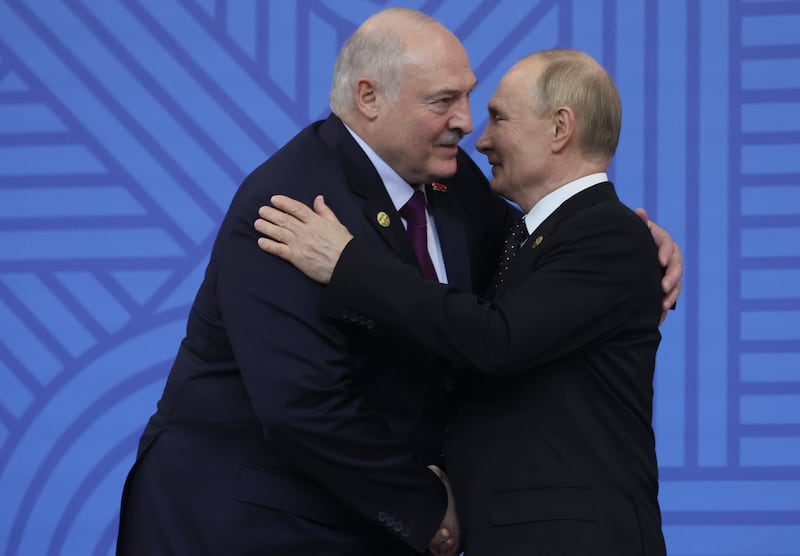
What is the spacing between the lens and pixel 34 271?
3449 mm

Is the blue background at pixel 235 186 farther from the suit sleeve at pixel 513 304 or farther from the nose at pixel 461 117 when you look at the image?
the suit sleeve at pixel 513 304

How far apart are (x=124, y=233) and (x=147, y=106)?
0.36 metres

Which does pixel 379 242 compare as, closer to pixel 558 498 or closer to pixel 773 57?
pixel 558 498

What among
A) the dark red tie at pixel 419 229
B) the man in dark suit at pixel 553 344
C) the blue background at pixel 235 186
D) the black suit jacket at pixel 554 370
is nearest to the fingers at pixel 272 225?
the man in dark suit at pixel 553 344

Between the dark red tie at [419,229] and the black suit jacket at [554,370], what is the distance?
0.53 ft

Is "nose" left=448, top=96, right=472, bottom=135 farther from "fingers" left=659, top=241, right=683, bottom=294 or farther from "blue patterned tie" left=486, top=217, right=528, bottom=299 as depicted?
"fingers" left=659, top=241, right=683, bottom=294

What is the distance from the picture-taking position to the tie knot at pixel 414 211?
7.04 feet

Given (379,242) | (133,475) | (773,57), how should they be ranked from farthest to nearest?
(773,57)
(133,475)
(379,242)

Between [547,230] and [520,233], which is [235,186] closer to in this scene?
[520,233]

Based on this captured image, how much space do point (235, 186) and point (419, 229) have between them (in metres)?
1.32

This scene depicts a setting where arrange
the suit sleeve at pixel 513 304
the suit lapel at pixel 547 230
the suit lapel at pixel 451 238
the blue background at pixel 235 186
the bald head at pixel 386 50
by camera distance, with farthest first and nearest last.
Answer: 1. the blue background at pixel 235 186
2. the suit lapel at pixel 451 238
3. the bald head at pixel 386 50
4. the suit lapel at pixel 547 230
5. the suit sleeve at pixel 513 304

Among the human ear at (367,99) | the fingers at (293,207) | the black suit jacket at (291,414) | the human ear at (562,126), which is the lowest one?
the black suit jacket at (291,414)

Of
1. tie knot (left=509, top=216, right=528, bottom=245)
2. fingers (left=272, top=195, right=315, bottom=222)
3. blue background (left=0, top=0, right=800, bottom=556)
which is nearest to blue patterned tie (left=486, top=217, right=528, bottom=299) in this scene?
tie knot (left=509, top=216, right=528, bottom=245)

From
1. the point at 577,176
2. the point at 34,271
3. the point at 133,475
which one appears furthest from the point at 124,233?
the point at 577,176
